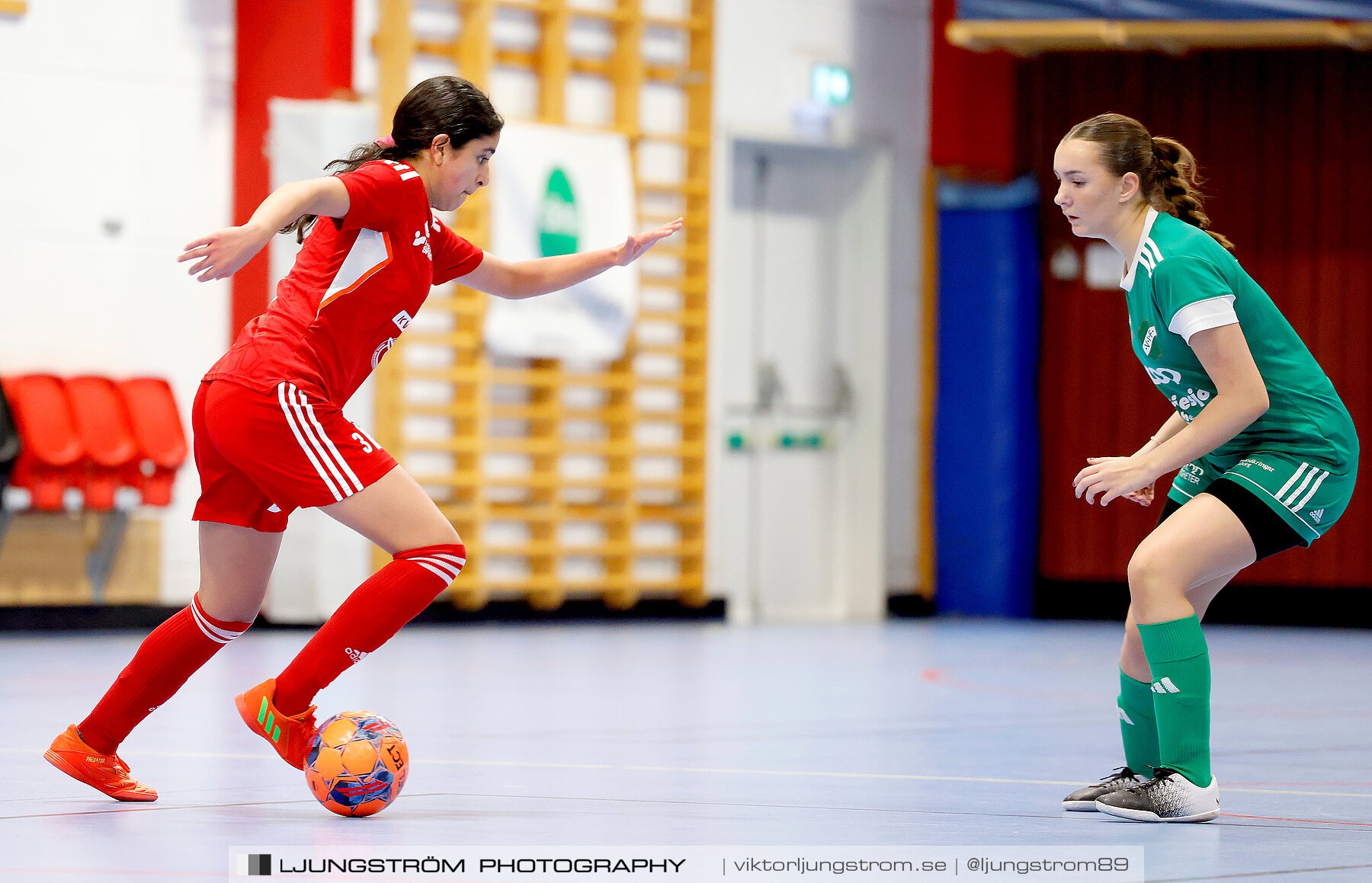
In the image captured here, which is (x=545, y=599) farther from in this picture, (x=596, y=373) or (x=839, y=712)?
(x=839, y=712)

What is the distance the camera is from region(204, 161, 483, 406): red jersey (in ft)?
11.0

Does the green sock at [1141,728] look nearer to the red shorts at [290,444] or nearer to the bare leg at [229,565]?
the red shorts at [290,444]

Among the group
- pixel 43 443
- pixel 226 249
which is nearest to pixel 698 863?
pixel 226 249

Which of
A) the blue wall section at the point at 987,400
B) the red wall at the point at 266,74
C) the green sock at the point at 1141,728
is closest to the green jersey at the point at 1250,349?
the green sock at the point at 1141,728

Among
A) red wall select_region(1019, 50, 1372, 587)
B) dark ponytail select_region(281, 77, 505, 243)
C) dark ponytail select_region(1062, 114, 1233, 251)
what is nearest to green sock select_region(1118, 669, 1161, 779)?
dark ponytail select_region(1062, 114, 1233, 251)

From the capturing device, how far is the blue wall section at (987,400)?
1080 centimetres

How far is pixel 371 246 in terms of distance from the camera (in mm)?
3408

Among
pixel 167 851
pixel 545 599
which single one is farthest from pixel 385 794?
pixel 545 599

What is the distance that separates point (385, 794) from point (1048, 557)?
26.9 ft

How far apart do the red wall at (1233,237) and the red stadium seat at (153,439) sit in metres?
5.38

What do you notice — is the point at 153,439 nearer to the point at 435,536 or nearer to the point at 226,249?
the point at 435,536

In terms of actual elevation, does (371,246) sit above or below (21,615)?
above

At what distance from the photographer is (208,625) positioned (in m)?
3.51

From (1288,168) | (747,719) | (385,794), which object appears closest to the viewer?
(385,794)
